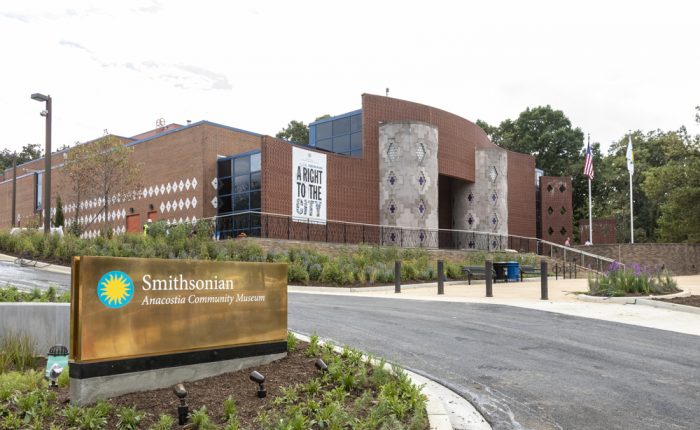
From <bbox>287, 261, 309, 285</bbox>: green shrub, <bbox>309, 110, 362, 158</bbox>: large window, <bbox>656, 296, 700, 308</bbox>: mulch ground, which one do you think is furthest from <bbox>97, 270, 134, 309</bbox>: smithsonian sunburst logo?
<bbox>309, 110, 362, 158</bbox>: large window

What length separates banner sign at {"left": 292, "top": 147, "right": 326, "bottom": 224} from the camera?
98.8ft

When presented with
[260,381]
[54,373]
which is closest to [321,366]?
[260,381]

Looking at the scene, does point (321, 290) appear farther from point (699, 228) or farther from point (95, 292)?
point (699, 228)

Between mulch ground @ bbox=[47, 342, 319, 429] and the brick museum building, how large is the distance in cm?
2119

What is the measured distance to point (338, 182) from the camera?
3234 centimetres

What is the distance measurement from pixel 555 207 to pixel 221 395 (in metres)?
45.5

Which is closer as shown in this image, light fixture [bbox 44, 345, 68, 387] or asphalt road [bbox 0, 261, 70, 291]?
light fixture [bbox 44, 345, 68, 387]

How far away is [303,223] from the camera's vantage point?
99.3ft

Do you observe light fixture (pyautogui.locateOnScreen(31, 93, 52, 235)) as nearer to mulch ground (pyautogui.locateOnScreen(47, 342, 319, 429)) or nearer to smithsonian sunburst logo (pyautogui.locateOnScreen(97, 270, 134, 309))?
mulch ground (pyautogui.locateOnScreen(47, 342, 319, 429))

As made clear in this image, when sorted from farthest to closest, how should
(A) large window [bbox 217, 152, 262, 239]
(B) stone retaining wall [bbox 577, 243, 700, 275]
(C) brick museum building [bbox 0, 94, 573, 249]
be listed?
(B) stone retaining wall [bbox 577, 243, 700, 275] → (C) brick museum building [bbox 0, 94, 573, 249] → (A) large window [bbox 217, 152, 262, 239]

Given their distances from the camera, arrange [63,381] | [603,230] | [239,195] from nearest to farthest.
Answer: [63,381], [239,195], [603,230]

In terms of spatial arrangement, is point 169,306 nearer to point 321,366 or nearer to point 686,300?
point 321,366

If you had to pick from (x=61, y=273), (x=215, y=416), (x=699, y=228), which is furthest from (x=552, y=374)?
(x=699, y=228)

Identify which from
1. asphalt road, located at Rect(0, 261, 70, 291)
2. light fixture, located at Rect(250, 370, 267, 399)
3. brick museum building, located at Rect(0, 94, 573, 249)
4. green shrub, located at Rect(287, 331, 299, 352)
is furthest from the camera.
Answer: brick museum building, located at Rect(0, 94, 573, 249)
